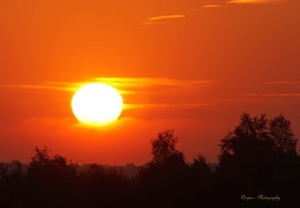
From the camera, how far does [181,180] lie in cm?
9725

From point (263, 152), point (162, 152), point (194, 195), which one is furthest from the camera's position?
point (162, 152)

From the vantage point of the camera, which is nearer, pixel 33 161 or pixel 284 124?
pixel 33 161

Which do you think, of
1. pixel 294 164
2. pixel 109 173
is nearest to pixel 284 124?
pixel 294 164

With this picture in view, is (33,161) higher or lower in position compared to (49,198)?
higher

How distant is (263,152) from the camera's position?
4601 inches

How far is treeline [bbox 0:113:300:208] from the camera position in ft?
276

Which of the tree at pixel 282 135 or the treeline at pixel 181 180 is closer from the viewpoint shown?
the treeline at pixel 181 180

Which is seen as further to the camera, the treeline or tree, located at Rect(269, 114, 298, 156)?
tree, located at Rect(269, 114, 298, 156)

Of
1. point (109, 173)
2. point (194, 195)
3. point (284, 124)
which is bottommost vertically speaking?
point (194, 195)

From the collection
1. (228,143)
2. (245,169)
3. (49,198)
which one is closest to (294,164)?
(245,169)

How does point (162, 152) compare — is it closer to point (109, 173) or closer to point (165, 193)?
point (109, 173)

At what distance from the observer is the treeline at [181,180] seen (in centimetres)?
8406

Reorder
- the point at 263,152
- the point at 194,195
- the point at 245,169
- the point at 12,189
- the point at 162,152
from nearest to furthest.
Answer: the point at 194,195
the point at 12,189
the point at 245,169
the point at 263,152
the point at 162,152

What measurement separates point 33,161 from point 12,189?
20.7m
